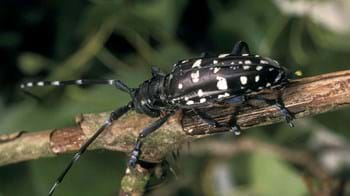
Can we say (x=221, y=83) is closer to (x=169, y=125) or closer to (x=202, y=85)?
(x=202, y=85)

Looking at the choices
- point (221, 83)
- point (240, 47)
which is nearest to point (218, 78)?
point (221, 83)

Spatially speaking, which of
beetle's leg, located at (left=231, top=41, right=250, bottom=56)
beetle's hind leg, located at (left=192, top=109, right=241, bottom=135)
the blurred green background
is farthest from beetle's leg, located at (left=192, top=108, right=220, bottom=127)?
the blurred green background

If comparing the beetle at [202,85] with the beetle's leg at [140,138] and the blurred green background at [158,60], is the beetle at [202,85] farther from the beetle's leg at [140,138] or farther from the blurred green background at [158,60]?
the blurred green background at [158,60]

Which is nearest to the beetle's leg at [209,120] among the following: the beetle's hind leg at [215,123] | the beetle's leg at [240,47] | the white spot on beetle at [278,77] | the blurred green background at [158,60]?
the beetle's hind leg at [215,123]

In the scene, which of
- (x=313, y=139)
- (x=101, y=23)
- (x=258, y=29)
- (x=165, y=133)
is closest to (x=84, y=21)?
(x=101, y=23)

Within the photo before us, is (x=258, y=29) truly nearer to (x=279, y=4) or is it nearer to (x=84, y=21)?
(x=279, y=4)

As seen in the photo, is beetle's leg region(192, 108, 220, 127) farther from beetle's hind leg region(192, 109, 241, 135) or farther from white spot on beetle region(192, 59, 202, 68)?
white spot on beetle region(192, 59, 202, 68)
